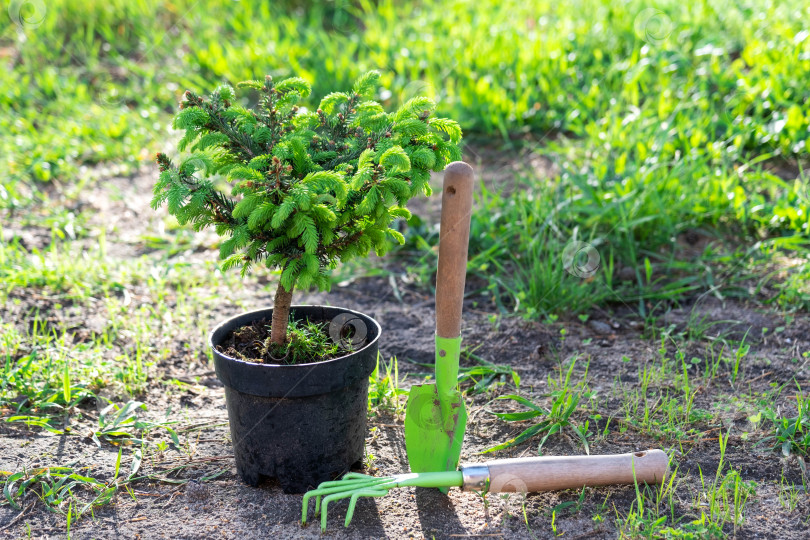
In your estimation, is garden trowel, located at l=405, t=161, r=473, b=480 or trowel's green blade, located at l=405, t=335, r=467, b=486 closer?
garden trowel, located at l=405, t=161, r=473, b=480

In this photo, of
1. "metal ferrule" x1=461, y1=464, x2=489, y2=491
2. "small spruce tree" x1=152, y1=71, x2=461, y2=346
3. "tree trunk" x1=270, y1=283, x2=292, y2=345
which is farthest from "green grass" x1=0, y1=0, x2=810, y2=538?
"small spruce tree" x1=152, y1=71, x2=461, y2=346

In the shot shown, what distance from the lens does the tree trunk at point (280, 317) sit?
1958 mm

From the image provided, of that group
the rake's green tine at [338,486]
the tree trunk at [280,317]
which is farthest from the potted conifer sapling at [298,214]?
the rake's green tine at [338,486]

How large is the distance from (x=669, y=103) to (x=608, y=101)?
1.24 feet

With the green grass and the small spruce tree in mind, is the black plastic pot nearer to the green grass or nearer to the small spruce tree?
the small spruce tree

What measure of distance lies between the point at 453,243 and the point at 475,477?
1.90 ft

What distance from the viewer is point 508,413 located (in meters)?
2.29

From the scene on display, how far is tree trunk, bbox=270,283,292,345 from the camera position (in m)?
1.96

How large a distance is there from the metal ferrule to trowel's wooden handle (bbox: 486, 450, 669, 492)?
0.04 feet

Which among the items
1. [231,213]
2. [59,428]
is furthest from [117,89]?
[231,213]

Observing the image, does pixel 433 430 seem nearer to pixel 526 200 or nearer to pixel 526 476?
pixel 526 476

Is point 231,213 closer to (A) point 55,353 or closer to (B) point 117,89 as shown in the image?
(A) point 55,353

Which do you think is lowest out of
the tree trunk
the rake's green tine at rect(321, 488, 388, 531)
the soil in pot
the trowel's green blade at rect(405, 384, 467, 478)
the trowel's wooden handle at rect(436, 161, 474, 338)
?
the rake's green tine at rect(321, 488, 388, 531)

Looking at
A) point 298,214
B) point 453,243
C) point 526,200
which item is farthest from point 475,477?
point 526,200
